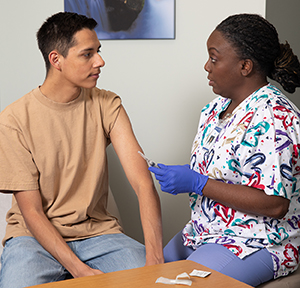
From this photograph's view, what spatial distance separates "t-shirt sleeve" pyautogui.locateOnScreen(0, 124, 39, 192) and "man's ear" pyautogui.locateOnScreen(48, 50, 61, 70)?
275 millimetres

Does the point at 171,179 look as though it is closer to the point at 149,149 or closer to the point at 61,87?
the point at 61,87

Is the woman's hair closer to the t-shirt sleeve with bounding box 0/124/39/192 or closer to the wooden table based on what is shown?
the wooden table

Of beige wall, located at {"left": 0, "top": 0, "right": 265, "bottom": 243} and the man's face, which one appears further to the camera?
beige wall, located at {"left": 0, "top": 0, "right": 265, "bottom": 243}

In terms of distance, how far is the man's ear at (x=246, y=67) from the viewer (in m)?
1.33

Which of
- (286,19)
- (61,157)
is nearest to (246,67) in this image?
(61,157)

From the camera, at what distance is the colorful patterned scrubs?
1190 millimetres

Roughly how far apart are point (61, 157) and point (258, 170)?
720 mm

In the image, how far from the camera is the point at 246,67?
1.34 meters

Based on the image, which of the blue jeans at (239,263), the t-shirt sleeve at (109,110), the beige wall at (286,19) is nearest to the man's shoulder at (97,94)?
the t-shirt sleeve at (109,110)

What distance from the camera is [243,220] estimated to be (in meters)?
1.27

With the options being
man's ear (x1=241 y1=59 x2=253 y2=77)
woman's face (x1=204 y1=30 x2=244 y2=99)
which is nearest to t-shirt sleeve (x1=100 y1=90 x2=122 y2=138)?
woman's face (x1=204 y1=30 x2=244 y2=99)

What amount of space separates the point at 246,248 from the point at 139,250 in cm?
40

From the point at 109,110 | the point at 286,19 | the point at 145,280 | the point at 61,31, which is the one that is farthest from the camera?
the point at 286,19

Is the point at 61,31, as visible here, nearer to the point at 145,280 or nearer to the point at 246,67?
the point at 246,67
